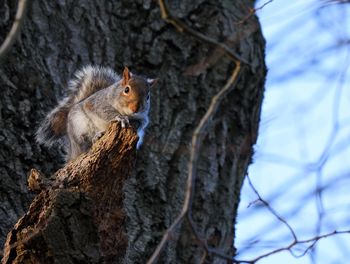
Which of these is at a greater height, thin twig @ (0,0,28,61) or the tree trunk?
the tree trunk

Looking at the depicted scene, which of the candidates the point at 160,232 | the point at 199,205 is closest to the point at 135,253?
the point at 160,232

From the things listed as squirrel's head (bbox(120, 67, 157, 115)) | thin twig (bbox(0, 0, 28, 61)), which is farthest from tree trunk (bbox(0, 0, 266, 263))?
thin twig (bbox(0, 0, 28, 61))

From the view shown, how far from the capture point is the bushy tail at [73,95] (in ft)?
8.67

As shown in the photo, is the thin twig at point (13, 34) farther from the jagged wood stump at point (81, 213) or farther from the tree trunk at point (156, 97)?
the tree trunk at point (156, 97)

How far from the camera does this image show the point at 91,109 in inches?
106

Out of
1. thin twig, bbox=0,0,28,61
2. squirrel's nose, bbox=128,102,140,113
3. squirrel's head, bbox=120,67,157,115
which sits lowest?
thin twig, bbox=0,0,28,61

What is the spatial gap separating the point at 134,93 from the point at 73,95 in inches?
10.9

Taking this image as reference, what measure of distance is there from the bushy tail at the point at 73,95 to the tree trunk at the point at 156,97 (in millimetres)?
35

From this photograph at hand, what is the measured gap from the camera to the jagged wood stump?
6.26 ft

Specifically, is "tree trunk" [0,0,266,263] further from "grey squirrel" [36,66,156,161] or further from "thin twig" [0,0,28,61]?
"thin twig" [0,0,28,61]

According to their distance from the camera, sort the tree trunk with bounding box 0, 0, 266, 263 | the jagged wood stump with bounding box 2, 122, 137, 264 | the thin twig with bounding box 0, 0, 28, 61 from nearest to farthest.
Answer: the thin twig with bounding box 0, 0, 28, 61, the jagged wood stump with bounding box 2, 122, 137, 264, the tree trunk with bounding box 0, 0, 266, 263

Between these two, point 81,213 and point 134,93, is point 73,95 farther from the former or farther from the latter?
point 81,213

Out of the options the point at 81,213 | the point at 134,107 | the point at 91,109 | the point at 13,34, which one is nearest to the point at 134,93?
the point at 134,107

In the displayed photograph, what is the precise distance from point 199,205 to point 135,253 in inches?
12.9
